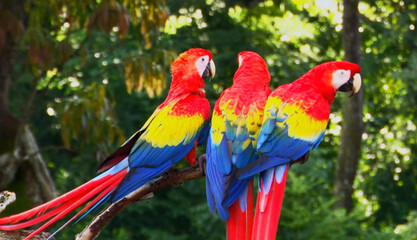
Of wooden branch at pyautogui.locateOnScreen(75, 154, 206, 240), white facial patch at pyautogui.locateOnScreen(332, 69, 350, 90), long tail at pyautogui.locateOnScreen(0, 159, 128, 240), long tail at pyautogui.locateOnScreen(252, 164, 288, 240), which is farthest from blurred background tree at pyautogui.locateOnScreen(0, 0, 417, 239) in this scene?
long tail at pyautogui.locateOnScreen(252, 164, 288, 240)

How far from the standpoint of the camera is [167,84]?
584 cm

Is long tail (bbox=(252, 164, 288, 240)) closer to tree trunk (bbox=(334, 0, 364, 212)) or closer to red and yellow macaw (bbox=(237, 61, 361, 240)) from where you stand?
red and yellow macaw (bbox=(237, 61, 361, 240))

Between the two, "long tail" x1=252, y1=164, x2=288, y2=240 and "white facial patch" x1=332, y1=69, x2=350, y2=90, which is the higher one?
"white facial patch" x1=332, y1=69, x2=350, y2=90

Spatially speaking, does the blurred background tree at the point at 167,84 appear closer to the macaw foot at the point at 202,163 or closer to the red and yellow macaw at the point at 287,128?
the macaw foot at the point at 202,163

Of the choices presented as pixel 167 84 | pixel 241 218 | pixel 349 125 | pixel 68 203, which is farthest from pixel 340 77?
pixel 349 125

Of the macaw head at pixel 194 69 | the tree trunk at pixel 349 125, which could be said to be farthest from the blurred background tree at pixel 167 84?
the macaw head at pixel 194 69

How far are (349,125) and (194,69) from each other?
13.9ft

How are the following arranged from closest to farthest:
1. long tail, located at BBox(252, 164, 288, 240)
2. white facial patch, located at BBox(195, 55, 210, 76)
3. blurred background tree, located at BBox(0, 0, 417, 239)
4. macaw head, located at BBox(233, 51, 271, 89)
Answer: long tail, located at BBox(252, 164, 288, 240)
macaw head, located at BBox(233, 51, 271, 89)
white facial patch, located at BBox(195, 55, 210, 76)
blurred background tree, located at BBox(0, 0, 417, 239)

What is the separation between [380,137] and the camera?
7.84 metres

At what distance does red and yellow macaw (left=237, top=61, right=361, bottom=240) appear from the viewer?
72.4 inches

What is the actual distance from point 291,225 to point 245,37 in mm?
1968

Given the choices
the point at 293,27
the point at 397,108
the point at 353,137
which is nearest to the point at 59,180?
the point at 353,137

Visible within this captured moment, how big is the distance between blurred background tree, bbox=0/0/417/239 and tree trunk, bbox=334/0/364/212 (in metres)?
0.01

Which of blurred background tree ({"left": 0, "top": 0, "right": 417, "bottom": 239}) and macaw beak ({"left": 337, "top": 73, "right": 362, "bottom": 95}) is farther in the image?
blurred background tree ({"left": 0, "top": 0, "right": 417, "bottom": 239})
